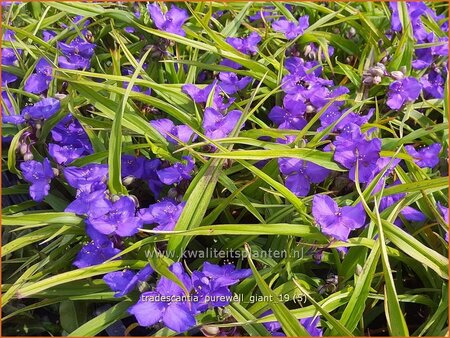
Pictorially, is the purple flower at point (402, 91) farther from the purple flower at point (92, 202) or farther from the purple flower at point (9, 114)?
the purple flower at point (9, 114)

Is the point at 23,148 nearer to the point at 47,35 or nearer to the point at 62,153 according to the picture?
the point at 62,153

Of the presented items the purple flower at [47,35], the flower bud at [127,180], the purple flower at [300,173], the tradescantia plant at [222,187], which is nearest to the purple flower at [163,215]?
the tradescantia plant at [222,187]

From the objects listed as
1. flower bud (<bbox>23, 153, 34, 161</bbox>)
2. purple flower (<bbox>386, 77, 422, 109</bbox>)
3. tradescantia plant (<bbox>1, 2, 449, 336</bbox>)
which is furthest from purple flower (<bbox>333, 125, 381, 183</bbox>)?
flower bud (<bbox>23, 153, 34, 161</bbox>)

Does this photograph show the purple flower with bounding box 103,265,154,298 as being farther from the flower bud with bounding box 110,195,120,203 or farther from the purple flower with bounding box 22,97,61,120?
the purple flower with bounding box 22,97,61,120

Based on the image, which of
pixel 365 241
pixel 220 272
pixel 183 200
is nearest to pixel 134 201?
pixel 183 200

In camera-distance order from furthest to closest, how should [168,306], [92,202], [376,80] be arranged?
1. [376,80]
2. [92,202]
3. [168,306]

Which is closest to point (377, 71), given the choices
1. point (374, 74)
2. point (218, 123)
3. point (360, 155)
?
point (374, 74)
